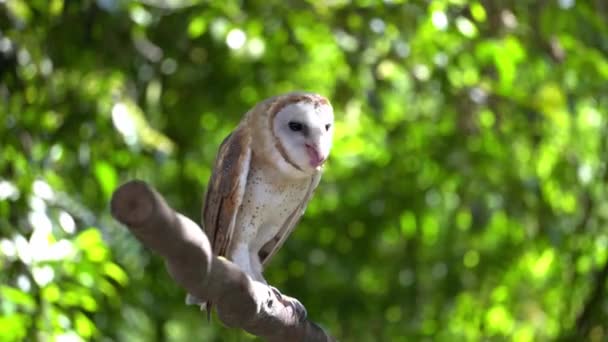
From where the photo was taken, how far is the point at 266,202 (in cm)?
257

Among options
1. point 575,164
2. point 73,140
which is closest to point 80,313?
point 73,140

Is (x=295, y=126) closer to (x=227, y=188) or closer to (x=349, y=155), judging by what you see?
(x=227, y=188)

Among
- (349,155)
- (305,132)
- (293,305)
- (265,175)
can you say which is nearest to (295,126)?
(305,132)

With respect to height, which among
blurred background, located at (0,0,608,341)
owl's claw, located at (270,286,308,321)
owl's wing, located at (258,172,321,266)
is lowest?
blurred background, located at (0,0,608,341)

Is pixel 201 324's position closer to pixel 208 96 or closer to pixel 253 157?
pixel 208 96

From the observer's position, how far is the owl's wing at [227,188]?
2516 mm

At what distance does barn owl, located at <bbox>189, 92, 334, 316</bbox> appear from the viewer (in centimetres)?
233

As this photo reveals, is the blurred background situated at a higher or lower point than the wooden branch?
lower

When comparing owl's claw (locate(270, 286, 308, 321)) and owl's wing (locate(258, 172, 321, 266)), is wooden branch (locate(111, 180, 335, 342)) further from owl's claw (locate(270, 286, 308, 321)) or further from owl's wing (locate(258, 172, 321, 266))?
owl's wing (locate(258, 172, 321, 266))

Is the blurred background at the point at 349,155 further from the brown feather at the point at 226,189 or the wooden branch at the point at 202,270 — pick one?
the wooden branch at the point at 202,270

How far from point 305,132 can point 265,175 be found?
9.3 inches

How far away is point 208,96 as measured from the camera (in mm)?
5180

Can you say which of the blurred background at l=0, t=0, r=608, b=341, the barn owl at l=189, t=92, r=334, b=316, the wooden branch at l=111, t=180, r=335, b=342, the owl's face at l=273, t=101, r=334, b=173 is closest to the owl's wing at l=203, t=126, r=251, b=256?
the barn owl at l=189, t=92, r=334, b=316

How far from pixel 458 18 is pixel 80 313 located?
1774 mm
